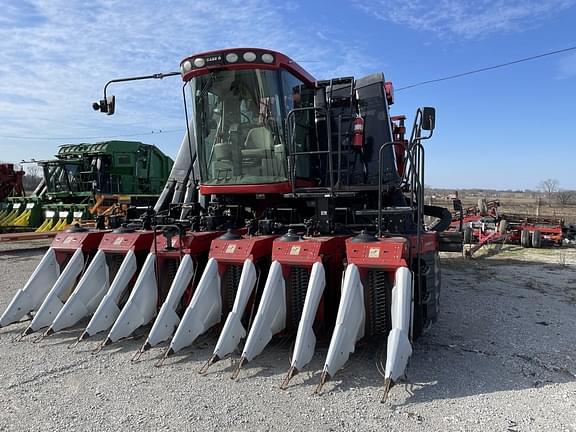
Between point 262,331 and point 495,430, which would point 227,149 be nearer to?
point 262,331

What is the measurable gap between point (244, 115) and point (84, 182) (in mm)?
14334

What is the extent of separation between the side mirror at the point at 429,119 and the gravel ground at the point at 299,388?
232cm

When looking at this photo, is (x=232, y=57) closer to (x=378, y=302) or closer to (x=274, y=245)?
(x=274, y=245)

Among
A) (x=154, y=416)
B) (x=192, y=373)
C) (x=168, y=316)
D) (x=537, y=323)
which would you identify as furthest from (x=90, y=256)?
(x=537, y=323)

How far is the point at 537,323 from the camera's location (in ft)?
19.7

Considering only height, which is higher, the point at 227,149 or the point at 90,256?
the point at 227,149

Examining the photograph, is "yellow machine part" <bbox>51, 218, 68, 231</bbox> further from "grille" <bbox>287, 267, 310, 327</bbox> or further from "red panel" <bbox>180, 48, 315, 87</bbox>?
"grille" <bbox>287, 267, 310, 327</bbox>

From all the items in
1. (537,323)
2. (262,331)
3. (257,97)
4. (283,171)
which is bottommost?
(537,323)

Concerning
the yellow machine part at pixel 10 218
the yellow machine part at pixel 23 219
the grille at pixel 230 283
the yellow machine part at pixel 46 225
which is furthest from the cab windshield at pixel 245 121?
the yellow machine part at pixel 10 218

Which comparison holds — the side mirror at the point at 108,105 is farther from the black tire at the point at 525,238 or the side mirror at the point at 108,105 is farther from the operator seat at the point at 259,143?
the black tire at the point at 525,238

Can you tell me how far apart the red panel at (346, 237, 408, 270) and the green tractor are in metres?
13.5

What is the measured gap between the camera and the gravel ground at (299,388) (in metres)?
3.37

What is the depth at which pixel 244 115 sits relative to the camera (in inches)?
232

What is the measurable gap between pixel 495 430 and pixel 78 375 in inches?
137
